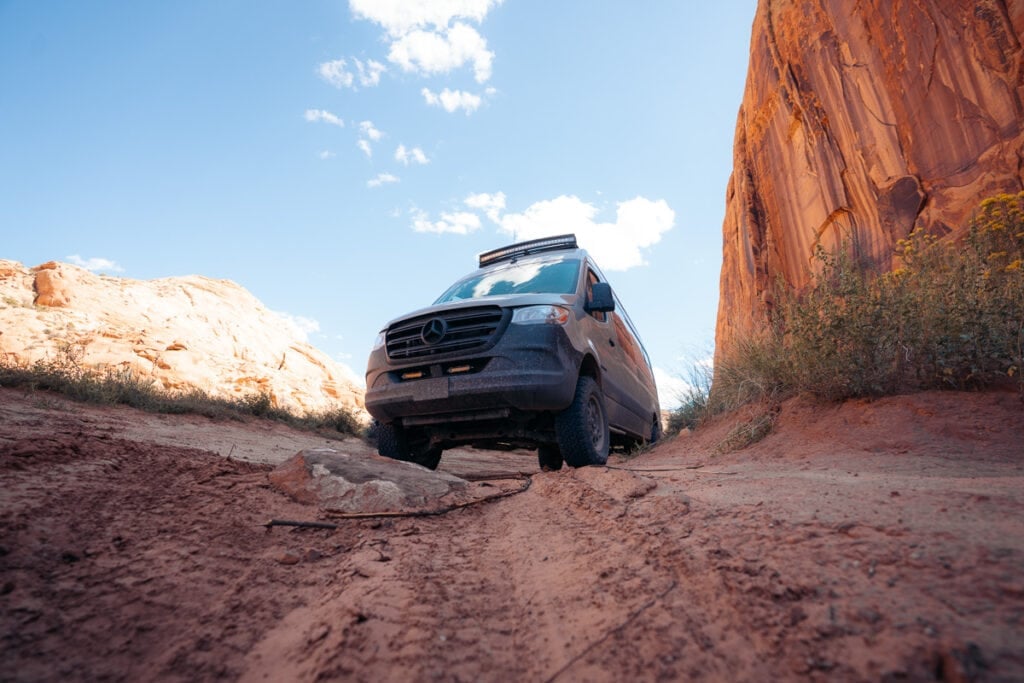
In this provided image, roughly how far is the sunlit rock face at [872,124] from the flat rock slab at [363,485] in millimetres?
6650

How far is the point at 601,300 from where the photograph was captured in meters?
4.70

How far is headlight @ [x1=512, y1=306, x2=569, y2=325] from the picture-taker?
3.84 m

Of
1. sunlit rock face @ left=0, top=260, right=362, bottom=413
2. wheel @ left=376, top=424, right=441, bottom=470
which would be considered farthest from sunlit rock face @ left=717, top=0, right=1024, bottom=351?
sunlit rock face @ left=0, top=260, right=362, bottom=413

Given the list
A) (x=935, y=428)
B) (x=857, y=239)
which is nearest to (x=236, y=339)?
(x=857, y=239)

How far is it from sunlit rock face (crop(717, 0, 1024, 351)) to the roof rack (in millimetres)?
3851

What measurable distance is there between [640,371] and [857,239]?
7.78m

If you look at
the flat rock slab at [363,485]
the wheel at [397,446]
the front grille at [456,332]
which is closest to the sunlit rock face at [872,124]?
the front grille at [456,332]

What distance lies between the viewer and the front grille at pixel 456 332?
385 centimetres

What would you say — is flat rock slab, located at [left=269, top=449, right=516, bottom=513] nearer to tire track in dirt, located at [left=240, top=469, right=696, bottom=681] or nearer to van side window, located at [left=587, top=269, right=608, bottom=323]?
tire track in dirt, located at [left=240, top=469, right=696, bottom=681]

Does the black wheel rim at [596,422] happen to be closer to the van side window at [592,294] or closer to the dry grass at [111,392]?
the van side window at [592,294]

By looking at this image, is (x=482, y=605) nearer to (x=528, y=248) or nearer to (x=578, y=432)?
(x=578, y=432)

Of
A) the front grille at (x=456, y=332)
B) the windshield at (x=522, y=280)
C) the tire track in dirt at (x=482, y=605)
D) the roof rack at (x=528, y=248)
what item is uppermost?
the roof rack at (x=528, y=248)

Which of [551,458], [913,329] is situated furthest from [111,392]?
[913,329]

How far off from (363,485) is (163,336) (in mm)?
21494
